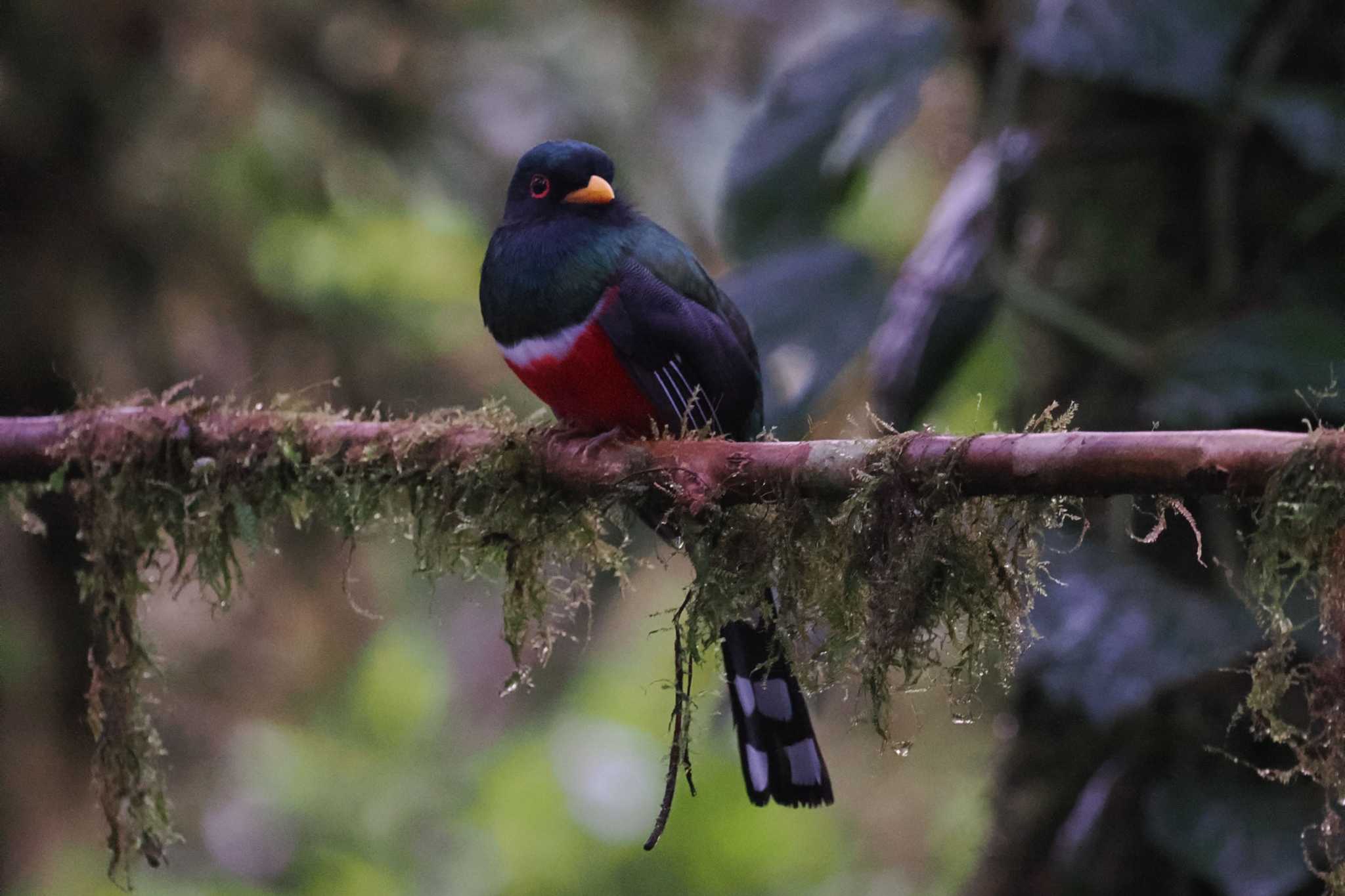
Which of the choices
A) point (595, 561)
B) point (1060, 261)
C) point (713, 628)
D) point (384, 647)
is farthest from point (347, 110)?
point (713, 628)

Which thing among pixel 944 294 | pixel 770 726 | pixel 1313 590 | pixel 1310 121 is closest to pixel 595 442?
pixel 770 726

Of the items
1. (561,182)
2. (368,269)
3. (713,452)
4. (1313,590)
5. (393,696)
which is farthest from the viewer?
(393,696)

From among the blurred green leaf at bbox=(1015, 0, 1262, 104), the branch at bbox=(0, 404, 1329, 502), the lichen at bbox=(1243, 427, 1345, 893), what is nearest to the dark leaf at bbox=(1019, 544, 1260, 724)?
the lichen at bbox=(1243, 427, 1345, 893)

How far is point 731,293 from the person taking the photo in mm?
3412

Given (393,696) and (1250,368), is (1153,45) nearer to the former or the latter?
(1250,368)

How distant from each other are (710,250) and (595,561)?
4.12 metres

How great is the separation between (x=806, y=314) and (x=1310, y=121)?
1297mm

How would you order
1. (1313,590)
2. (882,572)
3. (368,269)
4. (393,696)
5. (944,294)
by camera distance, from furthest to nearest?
1. (393,696)
2. (368,269)
3. (944,294)
4. (882,572)
5. (1313,590)

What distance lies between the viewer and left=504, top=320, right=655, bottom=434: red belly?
2805 mm

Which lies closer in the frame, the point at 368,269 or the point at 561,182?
the point at 561,182

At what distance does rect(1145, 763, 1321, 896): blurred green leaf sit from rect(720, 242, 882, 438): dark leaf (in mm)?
1139

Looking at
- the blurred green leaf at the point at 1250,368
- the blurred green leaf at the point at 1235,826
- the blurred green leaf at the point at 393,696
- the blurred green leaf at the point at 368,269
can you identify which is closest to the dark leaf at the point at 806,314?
the blurred green leaf at the point at 1250,368

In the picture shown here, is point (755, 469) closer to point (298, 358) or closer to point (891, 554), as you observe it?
point (891, 554)

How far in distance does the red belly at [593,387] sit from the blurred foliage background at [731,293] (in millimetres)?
400
